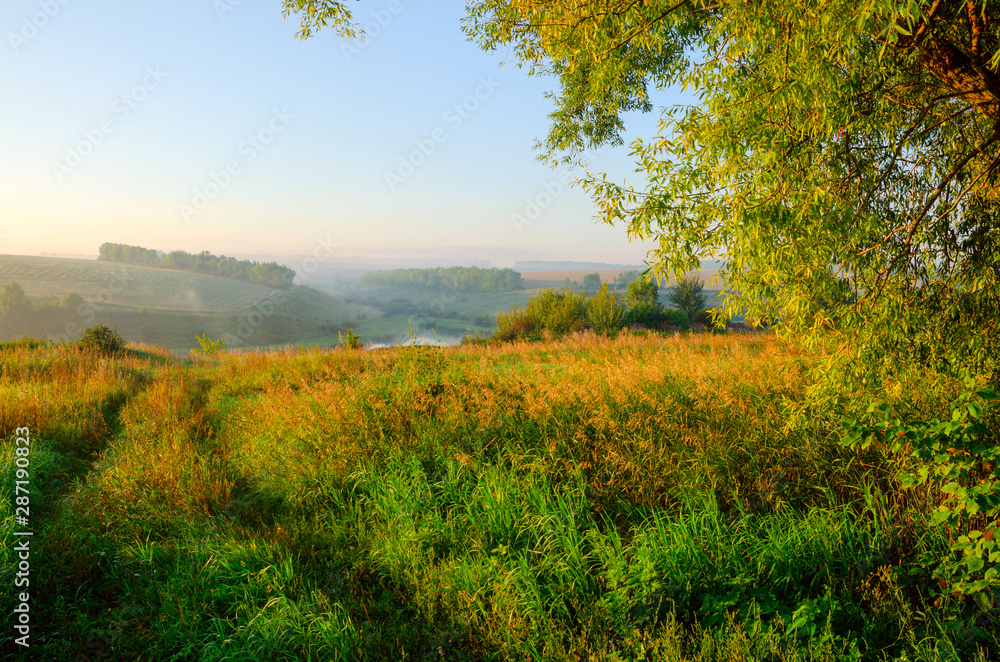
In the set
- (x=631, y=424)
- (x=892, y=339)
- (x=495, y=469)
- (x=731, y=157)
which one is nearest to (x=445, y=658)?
(x=495, y=469)

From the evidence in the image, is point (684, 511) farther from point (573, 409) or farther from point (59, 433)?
point (59, 433)

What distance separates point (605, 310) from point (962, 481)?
19.8 metres

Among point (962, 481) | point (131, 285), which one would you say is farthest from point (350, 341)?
point (131, 285)

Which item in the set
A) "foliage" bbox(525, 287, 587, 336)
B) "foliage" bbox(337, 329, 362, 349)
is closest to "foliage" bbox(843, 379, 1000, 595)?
"foliage" bbox(337, 329, 362, 349)

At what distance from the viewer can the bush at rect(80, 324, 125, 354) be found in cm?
1458

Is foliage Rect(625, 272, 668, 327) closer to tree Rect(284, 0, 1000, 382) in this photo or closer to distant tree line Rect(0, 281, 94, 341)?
tree Rect(284, 0, 1000, 382)

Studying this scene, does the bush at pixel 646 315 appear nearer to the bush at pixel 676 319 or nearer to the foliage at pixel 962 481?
the bush at pixel 676 319

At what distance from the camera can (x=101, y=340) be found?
A: 14922 mm

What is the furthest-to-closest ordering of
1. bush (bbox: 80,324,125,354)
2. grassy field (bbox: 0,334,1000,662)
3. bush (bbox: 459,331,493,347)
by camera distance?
bush (bbox: 459,331,493,347), bush (bbox: 80,324,125,354), grassy field (bbox: 0,334,1000,662)

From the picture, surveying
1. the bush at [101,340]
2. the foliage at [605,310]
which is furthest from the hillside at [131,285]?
the foliage at [605,310]

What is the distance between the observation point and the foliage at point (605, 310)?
74.8 ft

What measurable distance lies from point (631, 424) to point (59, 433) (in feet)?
24.2

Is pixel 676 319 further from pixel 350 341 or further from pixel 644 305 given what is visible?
pixel 350 341

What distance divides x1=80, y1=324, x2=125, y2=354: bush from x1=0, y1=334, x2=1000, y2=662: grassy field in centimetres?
1084
